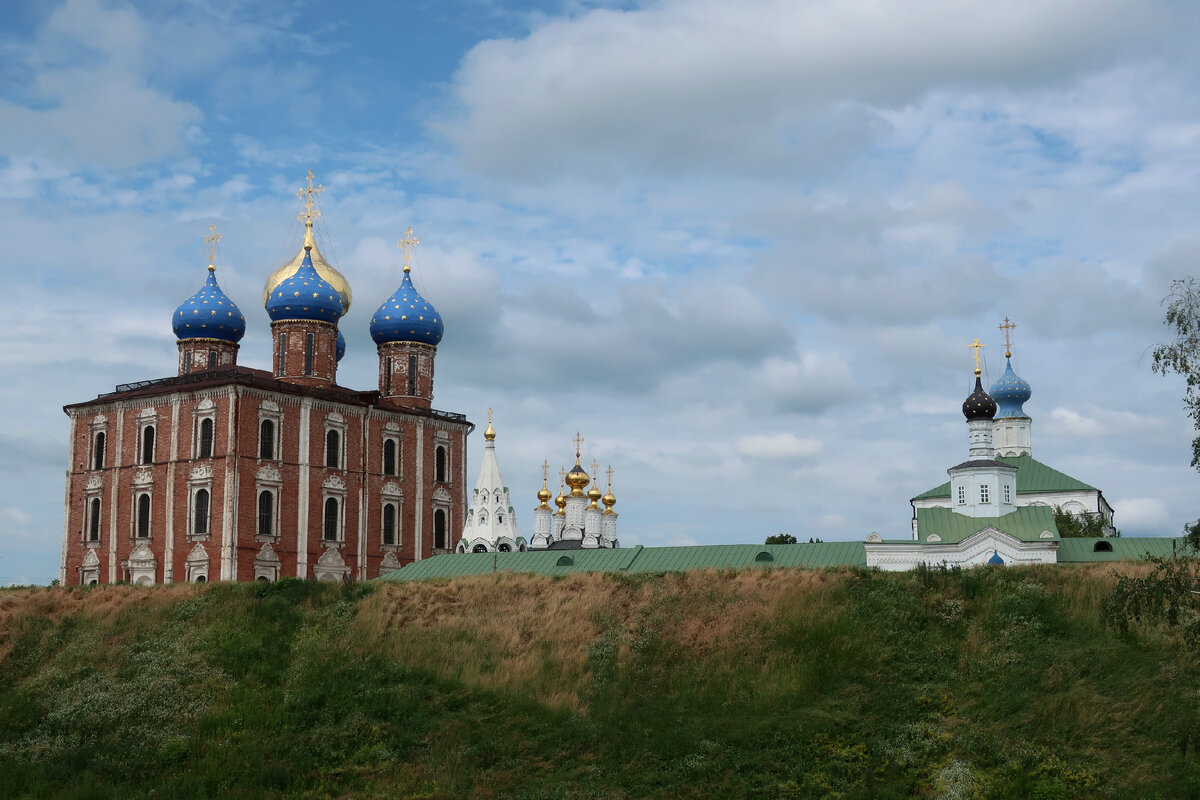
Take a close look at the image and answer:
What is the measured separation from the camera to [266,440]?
50.2 metres

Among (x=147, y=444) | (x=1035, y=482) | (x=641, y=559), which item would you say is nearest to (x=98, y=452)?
(x=147, y=444)

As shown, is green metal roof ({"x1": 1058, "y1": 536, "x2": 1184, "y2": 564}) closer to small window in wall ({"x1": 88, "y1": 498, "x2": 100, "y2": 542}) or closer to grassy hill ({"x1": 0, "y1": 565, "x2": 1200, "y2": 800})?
grassy hill ({"x1": 0, "y1": 565, "x2": 1200, "y2": 800})

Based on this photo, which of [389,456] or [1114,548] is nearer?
[1114,548]

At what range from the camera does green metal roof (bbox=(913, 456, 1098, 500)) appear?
64.0 m

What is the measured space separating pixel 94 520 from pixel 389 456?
465 inches

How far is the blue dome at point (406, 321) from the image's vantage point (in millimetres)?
58906

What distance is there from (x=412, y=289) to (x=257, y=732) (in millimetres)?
34540

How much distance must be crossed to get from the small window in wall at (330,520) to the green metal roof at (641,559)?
713 centimetres

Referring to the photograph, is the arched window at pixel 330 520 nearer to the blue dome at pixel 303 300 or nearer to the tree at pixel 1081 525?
the blue dome at pixel 303 300

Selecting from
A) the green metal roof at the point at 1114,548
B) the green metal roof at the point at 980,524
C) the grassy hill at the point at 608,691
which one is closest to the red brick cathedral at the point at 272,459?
the grassy hill at the point at 608,691

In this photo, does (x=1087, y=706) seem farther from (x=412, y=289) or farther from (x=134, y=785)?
(x=412, y=289)

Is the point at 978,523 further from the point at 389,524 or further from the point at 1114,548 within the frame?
the point at 389,524

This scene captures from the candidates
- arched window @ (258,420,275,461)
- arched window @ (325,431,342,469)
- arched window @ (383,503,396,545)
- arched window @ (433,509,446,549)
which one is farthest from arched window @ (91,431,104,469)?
arched window @ (433,509,446,549)

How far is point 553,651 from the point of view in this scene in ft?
101
